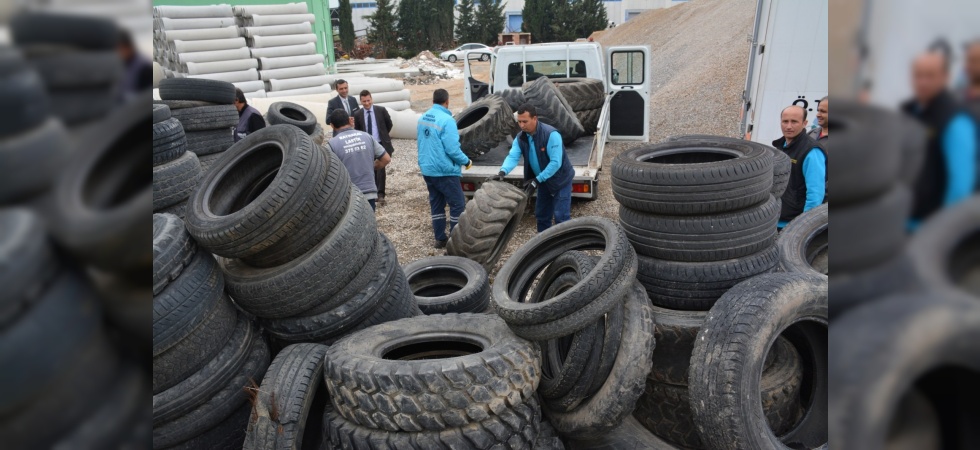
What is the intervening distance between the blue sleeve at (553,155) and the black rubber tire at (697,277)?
2731mm

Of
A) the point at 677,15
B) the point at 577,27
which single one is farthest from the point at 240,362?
the point at 577,27

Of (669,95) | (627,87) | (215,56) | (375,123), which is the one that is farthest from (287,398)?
(669,95)

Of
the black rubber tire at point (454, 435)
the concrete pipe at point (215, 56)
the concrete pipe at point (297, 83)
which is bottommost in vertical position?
the black rubber tire at point (454, 435)

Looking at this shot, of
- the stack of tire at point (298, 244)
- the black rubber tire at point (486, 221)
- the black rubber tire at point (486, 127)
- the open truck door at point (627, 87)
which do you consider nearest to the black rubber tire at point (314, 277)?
the stack of tire at point (298, 244)

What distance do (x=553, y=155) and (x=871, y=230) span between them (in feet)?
20.0

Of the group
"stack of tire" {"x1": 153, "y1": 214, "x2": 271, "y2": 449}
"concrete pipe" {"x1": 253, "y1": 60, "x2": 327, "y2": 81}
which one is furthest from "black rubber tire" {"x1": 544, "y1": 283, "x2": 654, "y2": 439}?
"concrete pipe" {"x1": 253, "y1": 60, "x2": 327, "y2": 81}

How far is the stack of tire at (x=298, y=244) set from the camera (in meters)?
3.38

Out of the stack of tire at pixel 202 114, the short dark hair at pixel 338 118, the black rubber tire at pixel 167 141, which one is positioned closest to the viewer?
the black rubber tire at pixel 167 141

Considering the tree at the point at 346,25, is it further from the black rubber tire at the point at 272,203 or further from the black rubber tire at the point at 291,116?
the black rubber tire at the point at 272,203

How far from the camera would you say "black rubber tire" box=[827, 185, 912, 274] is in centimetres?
38

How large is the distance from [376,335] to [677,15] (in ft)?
108

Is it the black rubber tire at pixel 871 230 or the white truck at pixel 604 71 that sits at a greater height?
the black rubber tire at pixel 871 230

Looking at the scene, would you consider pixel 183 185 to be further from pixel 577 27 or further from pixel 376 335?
pixel 577 27

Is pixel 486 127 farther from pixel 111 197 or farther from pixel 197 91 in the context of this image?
pixel 111 197
